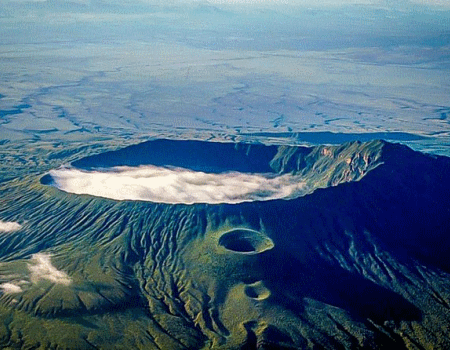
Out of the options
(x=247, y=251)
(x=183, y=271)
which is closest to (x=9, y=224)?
(x=183, y=271)

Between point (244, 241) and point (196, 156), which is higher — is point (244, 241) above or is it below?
above

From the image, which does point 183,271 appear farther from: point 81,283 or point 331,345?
point 331,345

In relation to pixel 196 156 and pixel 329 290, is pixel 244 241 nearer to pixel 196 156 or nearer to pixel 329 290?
pixel 329 290

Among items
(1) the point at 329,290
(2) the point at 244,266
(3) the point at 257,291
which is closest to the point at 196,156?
(2) the point at 244,266

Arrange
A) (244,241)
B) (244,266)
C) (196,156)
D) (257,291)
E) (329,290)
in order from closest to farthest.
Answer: (257,291) → (329,290) → (244,266) → (244,241) → (196,156)

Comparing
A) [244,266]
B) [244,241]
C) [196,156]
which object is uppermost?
[244,241]

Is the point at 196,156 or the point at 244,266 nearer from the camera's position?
the point at 244,266
